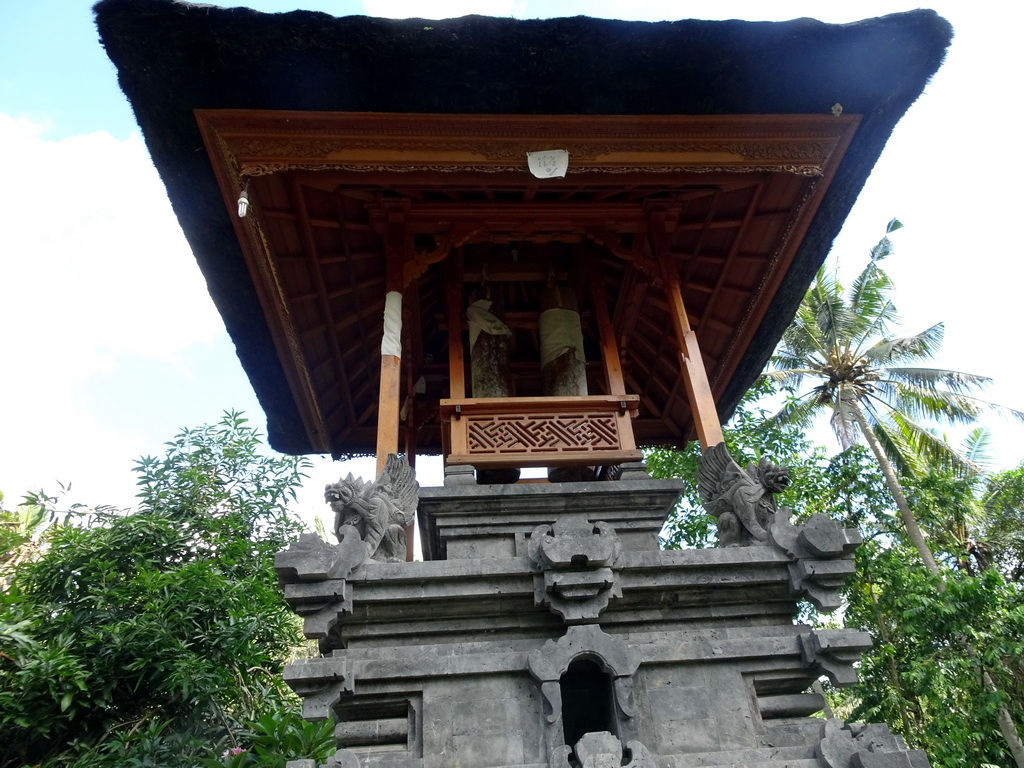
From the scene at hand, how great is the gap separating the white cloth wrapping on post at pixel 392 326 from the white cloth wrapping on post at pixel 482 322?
4.29 feet

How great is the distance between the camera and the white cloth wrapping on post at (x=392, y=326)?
7188mm

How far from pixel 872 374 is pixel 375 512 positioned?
19909 mm

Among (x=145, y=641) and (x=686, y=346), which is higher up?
(x=686, y=346)

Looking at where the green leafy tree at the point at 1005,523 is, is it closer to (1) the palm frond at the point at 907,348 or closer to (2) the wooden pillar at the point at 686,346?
(1) the palm frond at the point at 907,348

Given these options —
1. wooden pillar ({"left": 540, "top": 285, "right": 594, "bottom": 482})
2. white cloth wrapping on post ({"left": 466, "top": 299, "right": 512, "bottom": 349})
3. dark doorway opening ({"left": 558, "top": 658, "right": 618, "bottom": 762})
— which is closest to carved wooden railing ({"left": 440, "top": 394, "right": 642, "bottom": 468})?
wooden pillar ({"left": 540, "top": 285, "right": 594, "bottom": 482})

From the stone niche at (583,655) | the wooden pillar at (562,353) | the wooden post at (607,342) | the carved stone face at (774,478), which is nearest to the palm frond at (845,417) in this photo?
the wooden post at (607,342)

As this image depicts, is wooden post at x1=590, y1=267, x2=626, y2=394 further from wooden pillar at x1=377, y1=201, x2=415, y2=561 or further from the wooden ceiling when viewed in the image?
wooden pillar at x1=377, y1=201, x2=415, y2=561

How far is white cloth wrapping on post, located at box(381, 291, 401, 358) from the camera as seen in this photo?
7.19 metres

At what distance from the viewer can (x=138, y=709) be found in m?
9.46

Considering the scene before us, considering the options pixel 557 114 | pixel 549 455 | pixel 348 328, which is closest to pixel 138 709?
pixel 348 328

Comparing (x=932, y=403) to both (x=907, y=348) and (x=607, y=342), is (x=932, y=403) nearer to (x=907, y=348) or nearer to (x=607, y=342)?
(x=907, y=348)

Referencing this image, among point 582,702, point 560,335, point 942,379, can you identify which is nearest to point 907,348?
point 942,379

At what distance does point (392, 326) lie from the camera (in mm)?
7344

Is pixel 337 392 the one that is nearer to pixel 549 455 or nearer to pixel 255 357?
pixel 255 357
